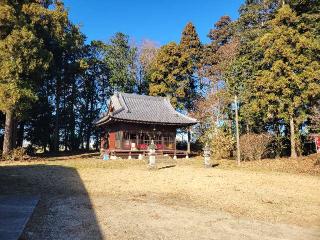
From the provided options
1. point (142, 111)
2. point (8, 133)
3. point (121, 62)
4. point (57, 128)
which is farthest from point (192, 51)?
point (8, 133)

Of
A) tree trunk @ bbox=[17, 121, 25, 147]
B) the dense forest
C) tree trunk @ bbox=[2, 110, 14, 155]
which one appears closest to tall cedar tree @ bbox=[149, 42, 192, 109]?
the dense forest

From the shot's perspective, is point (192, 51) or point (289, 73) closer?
point (289, 73)

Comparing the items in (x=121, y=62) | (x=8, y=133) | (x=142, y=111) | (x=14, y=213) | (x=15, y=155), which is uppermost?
(x=121, y=62)

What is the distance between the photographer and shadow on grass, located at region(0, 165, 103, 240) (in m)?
6.17

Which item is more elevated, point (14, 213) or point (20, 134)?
point (20, 134)

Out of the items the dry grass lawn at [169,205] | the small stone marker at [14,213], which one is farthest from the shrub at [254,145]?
the small stone marker at [14,213]

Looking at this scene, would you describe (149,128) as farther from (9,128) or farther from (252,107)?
(9,128)

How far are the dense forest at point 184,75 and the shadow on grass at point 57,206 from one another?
1028 cm

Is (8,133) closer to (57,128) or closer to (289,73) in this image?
(57,128)

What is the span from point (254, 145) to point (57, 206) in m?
17.1

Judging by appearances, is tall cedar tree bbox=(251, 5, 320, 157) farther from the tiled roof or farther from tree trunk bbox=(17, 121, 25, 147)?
tree trunk bbox=(17, 121, 25, 147)

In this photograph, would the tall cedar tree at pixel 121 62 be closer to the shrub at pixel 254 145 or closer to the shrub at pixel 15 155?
the shrub at pixel 15 155

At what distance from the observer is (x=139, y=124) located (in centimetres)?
2823

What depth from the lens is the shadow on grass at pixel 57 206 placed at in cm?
617
